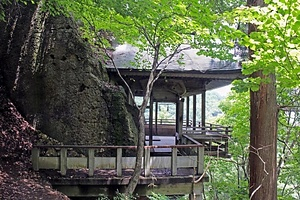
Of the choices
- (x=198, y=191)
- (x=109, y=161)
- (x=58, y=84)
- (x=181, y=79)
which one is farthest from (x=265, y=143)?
(x=181, y=79)

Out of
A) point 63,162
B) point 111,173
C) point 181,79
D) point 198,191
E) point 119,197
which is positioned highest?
point 181,79

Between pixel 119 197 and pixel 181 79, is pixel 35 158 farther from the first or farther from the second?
pixel 181 79

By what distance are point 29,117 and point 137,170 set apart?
14.0ft

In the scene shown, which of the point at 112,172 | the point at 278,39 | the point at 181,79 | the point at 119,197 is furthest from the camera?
the point at 181,79

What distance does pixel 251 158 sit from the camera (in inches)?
175

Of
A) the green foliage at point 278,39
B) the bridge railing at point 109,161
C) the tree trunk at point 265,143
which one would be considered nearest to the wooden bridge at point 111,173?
the bridge railing at point 109,161

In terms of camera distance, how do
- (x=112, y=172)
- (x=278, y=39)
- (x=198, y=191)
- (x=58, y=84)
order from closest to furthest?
(x=278, y=39), (x=198, y=191), (x=112, y=172), (x=58, y=84)

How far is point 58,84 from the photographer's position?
329 inches

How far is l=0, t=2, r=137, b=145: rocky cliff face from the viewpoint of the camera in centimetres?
816

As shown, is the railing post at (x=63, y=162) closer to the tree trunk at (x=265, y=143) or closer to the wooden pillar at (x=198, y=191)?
the wooden pillar at (x=198, y=191)

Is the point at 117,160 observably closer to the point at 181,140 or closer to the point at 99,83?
the point at 99,83

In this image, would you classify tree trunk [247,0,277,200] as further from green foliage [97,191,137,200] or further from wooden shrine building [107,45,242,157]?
wooden shrine building [107,45,242,157]

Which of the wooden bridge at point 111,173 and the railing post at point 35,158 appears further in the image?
the railing post at point 35,158

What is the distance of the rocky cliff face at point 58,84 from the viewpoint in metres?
8.16
